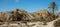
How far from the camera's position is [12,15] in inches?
A: 489

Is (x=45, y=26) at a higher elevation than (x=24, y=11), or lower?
lower

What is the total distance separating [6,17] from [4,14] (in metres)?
0.61

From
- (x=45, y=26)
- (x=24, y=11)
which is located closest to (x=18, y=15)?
Result: (x=24, y=11)

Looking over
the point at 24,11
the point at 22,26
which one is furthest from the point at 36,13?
the point at 22,26

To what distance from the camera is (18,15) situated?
12664 millimetres

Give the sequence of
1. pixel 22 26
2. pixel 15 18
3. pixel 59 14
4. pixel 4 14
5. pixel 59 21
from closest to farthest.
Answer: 1. pixel 59 21
2. pixel 22 26
3. pixel 15 18
4. pixel 4 14
5. pixel 59 14

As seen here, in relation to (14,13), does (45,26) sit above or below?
below

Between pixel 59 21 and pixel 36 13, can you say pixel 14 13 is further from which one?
pixel 59 21

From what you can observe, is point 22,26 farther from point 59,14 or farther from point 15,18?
point 59,14

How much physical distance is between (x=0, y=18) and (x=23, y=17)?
1.95m

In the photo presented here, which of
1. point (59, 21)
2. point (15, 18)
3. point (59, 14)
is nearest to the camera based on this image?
point (59, 21)

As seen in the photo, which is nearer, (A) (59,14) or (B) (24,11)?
(B) (24,11)

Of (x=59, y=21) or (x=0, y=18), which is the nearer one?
(x=59, y=21)

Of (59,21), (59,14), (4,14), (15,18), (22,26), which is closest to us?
(59,21)
